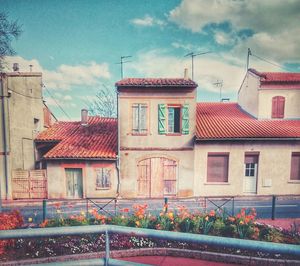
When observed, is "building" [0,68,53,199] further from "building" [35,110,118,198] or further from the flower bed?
the flower bed

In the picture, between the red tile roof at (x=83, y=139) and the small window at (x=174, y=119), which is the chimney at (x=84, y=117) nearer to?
the red tile roof at (x=83, y=139)

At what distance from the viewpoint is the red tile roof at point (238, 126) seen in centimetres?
1011

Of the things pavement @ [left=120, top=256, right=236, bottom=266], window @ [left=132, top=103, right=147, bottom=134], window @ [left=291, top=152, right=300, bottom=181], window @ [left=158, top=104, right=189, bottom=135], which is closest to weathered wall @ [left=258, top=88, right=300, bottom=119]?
window @ [left=291, top=152, right=300, bottom=181]

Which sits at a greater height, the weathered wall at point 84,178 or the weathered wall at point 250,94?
the weathered wall at point 250,94

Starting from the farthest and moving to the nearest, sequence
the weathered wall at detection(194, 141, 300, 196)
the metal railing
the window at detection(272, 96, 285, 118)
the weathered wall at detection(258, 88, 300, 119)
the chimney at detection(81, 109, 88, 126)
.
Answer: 1. the chimney at detection(81, 109, 88, 126)
2. the window at detection(272, 96, 285, 118)
3. the weathered wall at detection(258, 88, 300, 119)
4. the weathered wall at detection(194, 141, 300, 196)
5. the metal railing

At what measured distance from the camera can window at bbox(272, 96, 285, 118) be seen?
35.7 feet

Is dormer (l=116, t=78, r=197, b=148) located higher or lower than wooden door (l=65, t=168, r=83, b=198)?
higher

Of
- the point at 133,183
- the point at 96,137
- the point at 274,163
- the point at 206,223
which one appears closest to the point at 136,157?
the point at 133,183

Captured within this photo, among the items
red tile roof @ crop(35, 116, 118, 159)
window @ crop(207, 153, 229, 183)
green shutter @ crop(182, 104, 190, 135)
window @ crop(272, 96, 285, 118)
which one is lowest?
window @ crop(207, 153, 229, 183)

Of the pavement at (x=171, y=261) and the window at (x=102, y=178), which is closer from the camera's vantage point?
the pavement at (x=171, y=261)

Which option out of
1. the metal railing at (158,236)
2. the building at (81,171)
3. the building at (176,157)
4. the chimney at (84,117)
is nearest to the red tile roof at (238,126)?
the building at (176,157)

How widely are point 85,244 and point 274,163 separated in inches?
412

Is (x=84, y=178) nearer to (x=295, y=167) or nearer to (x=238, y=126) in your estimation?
(x=238, y=126)

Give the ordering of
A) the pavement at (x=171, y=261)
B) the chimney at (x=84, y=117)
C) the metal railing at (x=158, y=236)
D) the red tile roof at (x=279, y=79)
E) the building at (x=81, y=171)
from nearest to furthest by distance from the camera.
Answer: the metal railing at (x=158, y=236) → the pavement at (x=171, y=261) → the building at (x=81, y=171) → the red tile roof at (x=279, y=79) → the chimney at (x=84, y=117)
